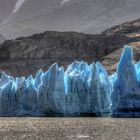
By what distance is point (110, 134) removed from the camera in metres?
54.9

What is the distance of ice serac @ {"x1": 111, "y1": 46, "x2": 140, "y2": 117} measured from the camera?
77.1 m

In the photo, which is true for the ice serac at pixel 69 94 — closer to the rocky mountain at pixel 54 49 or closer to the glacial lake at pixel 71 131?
the glacial lake at pixel 71 131

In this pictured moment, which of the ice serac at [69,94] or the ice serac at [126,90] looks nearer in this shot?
the ice serac at [126,90]

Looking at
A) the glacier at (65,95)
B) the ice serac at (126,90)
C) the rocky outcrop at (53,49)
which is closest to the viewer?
the ice serac at (126,90)

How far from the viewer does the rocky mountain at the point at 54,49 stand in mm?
168375

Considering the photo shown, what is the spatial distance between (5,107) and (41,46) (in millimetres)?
85501

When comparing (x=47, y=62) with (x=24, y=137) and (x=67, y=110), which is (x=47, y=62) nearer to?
(x=67, y=110)

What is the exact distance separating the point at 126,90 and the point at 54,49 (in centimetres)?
9794

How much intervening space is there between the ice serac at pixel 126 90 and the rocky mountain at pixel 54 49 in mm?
87193

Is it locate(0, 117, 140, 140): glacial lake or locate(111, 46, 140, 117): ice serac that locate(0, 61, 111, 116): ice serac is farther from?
locate(0, 117, 140, 140): glacial lake

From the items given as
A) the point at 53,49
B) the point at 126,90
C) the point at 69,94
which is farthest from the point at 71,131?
the point at 53,49

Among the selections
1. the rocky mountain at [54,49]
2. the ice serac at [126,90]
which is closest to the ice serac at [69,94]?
the ice serac at [126,90]

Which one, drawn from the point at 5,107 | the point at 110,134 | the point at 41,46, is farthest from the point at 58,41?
the point at 110,134

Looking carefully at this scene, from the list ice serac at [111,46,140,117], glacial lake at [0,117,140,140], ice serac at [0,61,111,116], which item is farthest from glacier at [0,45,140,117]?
glacial lake at [0,117,140,140]
